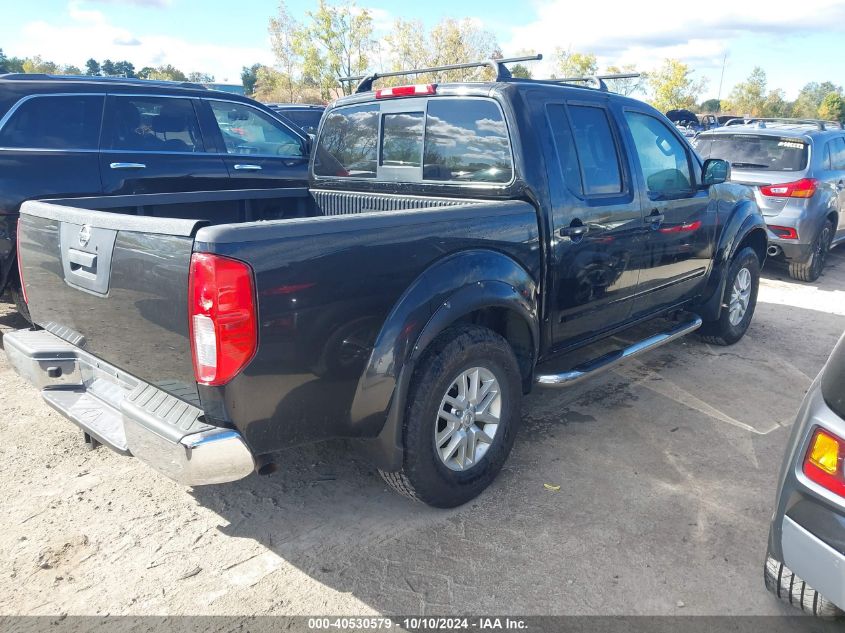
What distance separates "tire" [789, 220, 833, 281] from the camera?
7855mm

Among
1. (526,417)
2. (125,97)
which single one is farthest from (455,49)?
(526,417)

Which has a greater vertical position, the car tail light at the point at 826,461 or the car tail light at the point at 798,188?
the car tail light at the point at 798,188

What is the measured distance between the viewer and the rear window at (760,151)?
776cm

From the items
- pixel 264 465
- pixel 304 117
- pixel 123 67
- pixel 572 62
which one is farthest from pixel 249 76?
pixel 264 465

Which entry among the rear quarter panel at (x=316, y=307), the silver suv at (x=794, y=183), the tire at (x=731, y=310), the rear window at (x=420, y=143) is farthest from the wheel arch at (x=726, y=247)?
the rear quarter panel at (x=316, y=307)

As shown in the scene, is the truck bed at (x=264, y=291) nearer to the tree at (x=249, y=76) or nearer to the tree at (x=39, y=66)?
the tree at (x=39, y=66)

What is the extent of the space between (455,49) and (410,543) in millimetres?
35020

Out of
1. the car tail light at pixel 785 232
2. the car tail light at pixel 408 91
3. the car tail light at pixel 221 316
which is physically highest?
the car tail light at pixel 408 91

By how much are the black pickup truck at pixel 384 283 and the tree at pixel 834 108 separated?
5493cm

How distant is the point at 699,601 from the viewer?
2.52m

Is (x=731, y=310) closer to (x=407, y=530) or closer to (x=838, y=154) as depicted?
(x=407, y=530)

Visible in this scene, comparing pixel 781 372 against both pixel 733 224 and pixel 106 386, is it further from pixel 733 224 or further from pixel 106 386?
pixel 106 386

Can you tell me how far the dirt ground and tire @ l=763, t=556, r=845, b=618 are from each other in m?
0.23

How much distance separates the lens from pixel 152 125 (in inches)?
223
